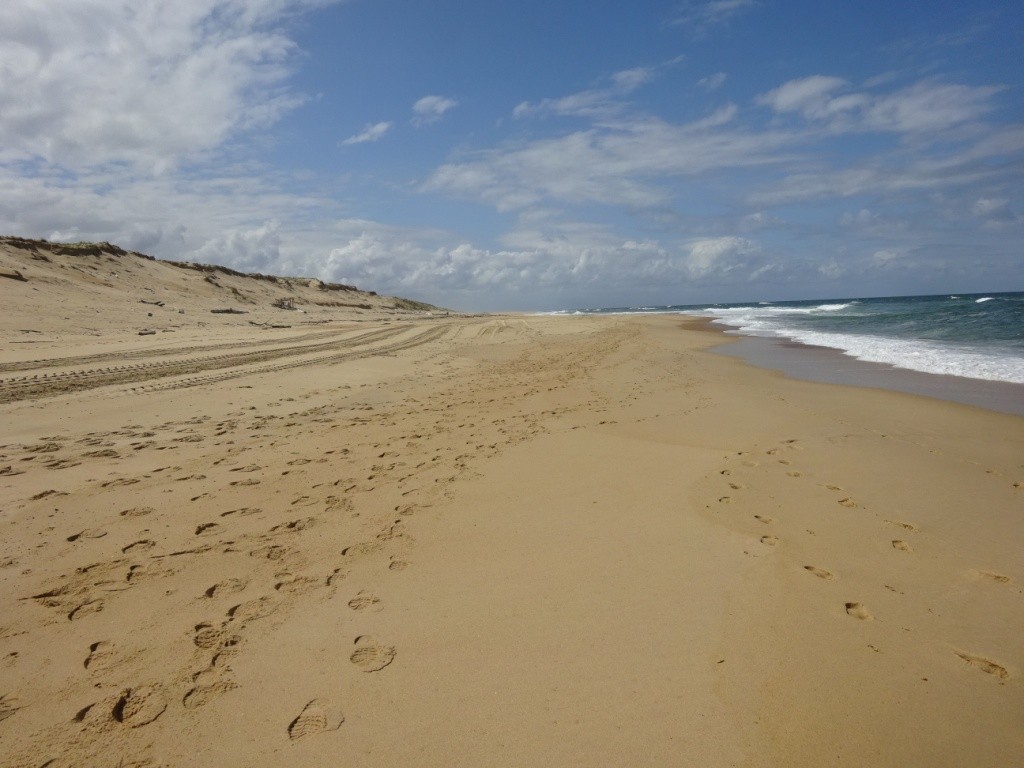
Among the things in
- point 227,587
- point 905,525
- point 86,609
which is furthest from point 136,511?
point 905,525

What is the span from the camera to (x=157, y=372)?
1035 centimetres

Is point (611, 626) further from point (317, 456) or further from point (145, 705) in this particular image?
point (317, 456)

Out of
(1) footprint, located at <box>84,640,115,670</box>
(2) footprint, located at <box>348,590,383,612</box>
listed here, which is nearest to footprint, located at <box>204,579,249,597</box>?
(1) footprint, located at <box>84,640,115,670</box>

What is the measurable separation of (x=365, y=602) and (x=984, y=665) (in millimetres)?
3146

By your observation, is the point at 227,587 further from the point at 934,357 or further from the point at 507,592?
the point at 934,357

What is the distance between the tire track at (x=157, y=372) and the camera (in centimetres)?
834

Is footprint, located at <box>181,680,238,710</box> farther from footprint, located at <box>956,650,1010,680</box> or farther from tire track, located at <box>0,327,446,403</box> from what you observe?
tire track, located at <box>0,327,446,403</box>

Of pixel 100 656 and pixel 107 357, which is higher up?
pixel 107 357

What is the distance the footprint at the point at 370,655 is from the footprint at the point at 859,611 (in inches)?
98.9

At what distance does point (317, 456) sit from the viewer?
18.5 ft

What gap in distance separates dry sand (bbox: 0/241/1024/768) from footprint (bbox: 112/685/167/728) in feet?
0.03

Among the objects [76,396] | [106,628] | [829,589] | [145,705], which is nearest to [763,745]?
A: [829,589]

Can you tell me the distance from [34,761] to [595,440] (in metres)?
5.28

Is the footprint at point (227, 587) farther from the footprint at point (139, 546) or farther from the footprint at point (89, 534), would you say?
the footprint at point (89, 534)
